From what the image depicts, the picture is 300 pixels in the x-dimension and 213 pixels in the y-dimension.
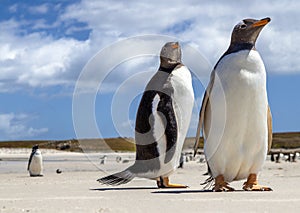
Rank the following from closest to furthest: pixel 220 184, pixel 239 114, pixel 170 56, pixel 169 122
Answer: pixel 239 114
pixel 220 184
pixel 169 122
pixel 170 56

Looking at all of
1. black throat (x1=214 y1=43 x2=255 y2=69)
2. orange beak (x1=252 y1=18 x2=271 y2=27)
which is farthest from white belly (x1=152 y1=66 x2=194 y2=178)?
orange beak (x1=252 y1=18 x2=271 y2=27)

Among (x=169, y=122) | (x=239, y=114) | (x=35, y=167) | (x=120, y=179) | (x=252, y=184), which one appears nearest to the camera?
(x=239, y=114)

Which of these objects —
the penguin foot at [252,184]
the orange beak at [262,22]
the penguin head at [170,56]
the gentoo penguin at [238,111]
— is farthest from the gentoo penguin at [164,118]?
the orange beak at [262,22]

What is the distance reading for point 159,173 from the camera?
36.8ft

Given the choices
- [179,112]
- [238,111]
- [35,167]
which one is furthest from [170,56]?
[35,167]

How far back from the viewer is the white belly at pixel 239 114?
9109 mm

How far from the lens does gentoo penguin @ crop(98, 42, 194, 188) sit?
10.9 metres

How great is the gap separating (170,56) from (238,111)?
2.72 m

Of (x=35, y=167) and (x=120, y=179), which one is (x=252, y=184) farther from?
(x=35, y=167)

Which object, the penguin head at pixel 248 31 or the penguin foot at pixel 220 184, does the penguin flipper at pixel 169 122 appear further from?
the penguin head at pixel 248 31

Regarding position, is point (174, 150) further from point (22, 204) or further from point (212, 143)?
point (22, 204)

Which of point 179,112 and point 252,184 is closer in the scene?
point 252,184

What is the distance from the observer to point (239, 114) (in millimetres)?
9141

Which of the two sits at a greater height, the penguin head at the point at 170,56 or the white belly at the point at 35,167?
the penguin head at the point at 170,56
